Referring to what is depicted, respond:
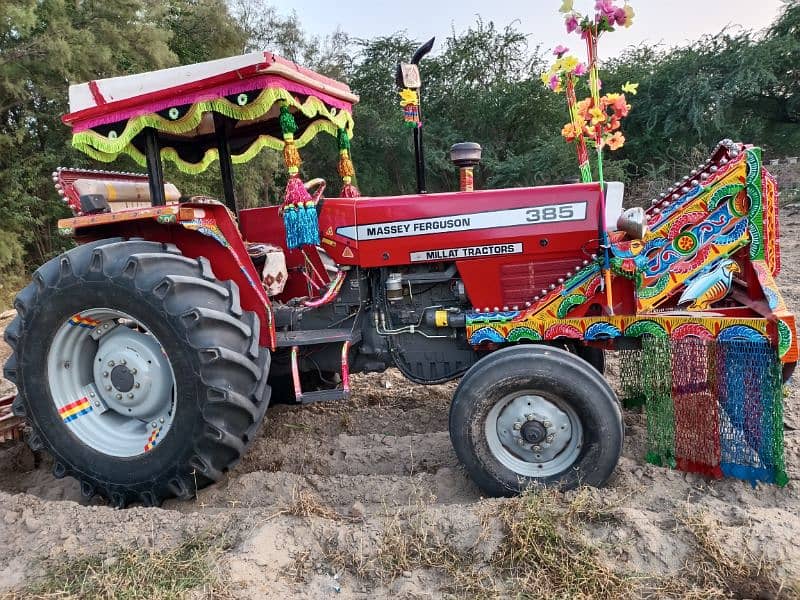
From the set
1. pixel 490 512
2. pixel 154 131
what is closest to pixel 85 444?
pixel 154 131

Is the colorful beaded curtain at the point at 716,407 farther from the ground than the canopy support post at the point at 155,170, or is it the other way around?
the canopy support post at the point at 155,170

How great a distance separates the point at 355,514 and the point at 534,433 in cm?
93

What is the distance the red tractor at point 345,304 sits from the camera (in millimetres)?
2732

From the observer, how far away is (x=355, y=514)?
2670 millimetres

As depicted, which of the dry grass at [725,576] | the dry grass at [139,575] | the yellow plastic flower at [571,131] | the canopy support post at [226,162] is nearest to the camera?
the dry grass at [725,576]

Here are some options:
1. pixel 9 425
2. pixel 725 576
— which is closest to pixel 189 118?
pixel 9 425

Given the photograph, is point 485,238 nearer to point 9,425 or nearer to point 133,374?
point 133,374

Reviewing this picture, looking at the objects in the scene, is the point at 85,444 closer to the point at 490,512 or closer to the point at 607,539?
the point at 490,512

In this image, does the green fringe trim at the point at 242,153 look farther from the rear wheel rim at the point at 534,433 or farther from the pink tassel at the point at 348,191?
the rear wheel rim at the point at 534,433

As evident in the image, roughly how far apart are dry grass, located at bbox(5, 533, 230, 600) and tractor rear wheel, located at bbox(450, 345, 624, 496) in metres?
1.21

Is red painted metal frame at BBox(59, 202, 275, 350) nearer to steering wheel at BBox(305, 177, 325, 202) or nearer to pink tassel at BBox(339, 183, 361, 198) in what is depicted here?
steering wheel at BBox(305, 177, 325, 202)

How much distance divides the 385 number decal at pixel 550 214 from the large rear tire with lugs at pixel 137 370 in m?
1.58

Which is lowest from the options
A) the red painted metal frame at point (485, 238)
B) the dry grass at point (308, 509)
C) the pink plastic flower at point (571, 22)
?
the dry grass at point (308, 509)

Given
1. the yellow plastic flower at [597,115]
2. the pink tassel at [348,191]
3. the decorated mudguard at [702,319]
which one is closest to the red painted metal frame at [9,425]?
the pink tassel at [348,191]
